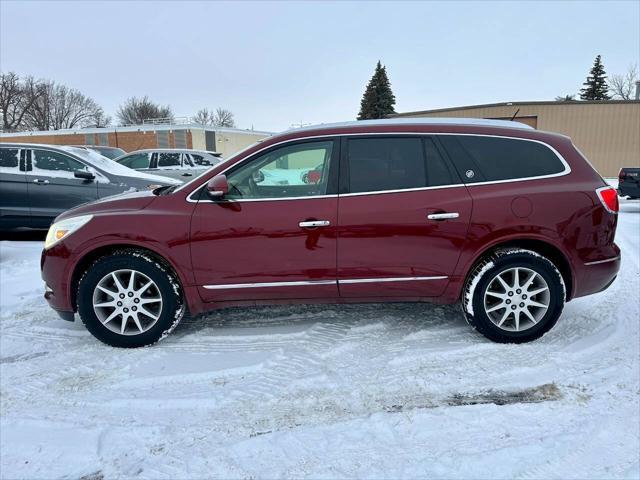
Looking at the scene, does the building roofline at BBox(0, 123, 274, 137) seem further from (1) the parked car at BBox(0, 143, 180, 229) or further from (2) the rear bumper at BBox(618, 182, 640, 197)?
(2) the rear bumper at BBox(618, 182, 640, 197)

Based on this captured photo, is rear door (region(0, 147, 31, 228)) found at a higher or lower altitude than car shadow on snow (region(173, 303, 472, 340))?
higher

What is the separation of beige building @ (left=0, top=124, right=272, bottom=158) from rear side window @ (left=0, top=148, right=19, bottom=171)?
32191mm

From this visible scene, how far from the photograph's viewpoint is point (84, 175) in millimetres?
7469

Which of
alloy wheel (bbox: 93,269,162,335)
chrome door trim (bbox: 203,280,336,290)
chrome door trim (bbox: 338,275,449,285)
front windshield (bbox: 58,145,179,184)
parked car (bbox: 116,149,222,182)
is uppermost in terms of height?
parked car (bbox: 116,149,222,182)

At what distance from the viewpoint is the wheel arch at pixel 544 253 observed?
3.53 metres

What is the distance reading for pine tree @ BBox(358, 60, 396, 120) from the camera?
45438 mm

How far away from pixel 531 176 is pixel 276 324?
2523 mm

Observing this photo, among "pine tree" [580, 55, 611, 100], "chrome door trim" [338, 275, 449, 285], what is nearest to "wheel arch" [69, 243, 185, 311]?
"chrome door trim" [338, 275, 449, 285]

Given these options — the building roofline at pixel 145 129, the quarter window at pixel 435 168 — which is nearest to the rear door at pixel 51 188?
the quarter window at pixel 435 168

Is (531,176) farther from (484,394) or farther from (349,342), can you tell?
(349,342)

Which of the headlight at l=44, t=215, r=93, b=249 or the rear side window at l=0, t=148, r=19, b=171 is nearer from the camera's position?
the headlight at l=44, t=215, r=93, b=249

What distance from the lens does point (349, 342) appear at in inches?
141

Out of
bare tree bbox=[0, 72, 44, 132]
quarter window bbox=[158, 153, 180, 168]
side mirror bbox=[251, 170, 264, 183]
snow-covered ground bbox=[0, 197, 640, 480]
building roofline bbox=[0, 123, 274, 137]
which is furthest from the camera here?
bare tree bbox=[0, 72, 44, 132]

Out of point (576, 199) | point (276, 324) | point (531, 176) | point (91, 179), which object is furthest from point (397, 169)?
point (91, 179)
